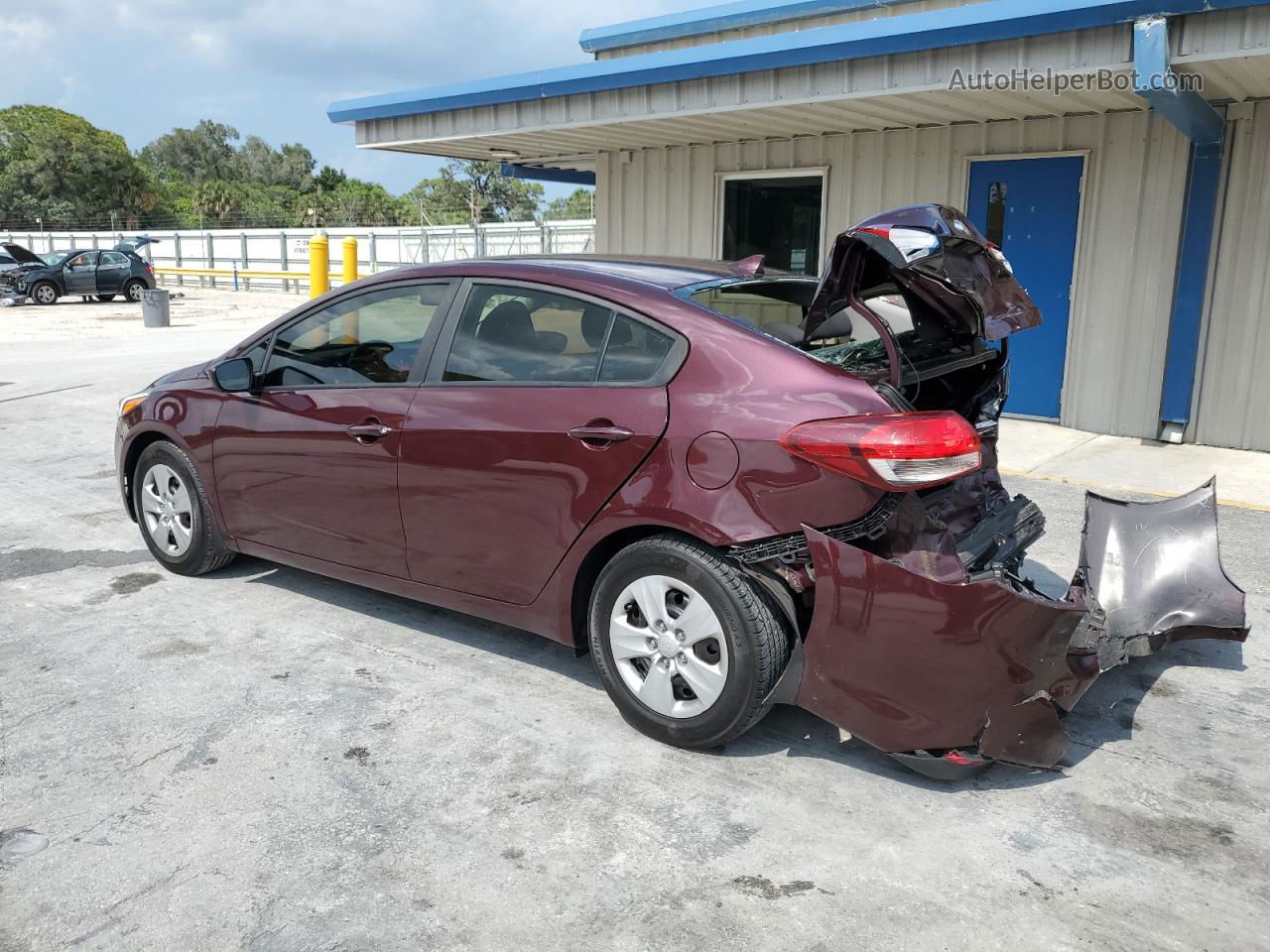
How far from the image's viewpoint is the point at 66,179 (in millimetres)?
63500

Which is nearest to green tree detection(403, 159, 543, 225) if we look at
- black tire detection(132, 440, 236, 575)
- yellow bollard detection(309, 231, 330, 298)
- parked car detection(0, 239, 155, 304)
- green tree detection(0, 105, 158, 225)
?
green tree detection(0, 105, 158, 225)

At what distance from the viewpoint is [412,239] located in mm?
33562

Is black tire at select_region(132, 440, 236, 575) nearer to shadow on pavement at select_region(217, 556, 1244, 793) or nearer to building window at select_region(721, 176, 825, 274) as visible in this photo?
shadow on pavement at select_region(217, 556, 1244, 793)

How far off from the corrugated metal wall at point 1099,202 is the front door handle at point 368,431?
7.01 meters

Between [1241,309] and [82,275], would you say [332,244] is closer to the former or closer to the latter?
[82,275]

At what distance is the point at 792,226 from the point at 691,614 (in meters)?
8.11

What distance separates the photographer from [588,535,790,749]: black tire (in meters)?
3.16

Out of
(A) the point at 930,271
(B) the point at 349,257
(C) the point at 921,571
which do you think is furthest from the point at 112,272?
(C) the point at 921,571

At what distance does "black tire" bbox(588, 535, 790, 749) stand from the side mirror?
6.77 feet

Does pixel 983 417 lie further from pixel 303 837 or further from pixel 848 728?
pixel 303 837

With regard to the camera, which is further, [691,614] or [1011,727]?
[691,614]

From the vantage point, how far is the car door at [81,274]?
26547mm

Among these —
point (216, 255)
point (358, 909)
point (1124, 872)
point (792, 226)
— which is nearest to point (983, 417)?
point (1124, 872)

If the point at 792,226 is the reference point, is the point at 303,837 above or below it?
below
